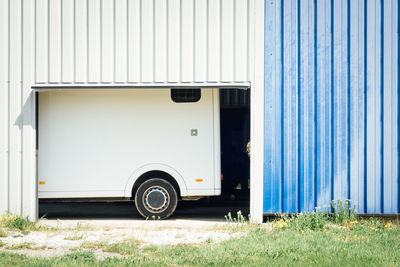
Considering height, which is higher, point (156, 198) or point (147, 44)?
point (147, 44)

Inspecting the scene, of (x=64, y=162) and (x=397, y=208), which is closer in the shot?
(x=397, y=208)

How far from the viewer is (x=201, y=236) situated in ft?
28.1

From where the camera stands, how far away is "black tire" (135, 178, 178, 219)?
1009 cm

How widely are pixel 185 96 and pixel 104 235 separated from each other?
307cm

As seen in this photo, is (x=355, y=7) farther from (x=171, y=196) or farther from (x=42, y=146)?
(x=42, y=146)

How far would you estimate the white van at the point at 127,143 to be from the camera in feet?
33.4

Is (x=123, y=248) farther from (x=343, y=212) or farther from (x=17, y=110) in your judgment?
(x=343, y=212)

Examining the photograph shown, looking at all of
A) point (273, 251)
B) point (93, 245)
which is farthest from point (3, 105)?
point (273, 251)

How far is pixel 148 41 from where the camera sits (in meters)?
9.52

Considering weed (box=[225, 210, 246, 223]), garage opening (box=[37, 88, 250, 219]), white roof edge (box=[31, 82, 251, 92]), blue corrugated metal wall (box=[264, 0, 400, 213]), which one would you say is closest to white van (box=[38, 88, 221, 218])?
garage opening (box=[37, 88, 250, 219])

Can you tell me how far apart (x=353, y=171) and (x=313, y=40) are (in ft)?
7.80

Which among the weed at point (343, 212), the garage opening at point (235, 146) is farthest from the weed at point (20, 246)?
the garage opening at point (235, 146)

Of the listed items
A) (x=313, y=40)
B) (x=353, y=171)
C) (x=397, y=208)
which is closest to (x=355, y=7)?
(x=313, y=40)

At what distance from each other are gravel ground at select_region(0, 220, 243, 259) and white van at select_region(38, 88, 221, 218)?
593 millimetres
